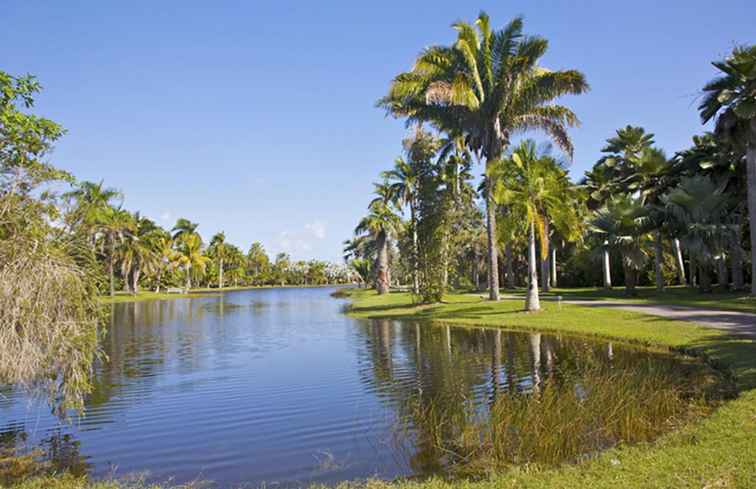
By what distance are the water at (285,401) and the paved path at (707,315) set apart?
439 cm

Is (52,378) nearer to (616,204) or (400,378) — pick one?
(400,378)

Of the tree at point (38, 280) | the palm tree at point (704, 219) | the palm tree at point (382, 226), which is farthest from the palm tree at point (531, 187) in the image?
the palm tree at point (382, 226)

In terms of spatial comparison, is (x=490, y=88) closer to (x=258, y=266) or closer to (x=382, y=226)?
(x=382, y=226)

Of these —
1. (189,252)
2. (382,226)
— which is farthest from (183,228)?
(382,226)

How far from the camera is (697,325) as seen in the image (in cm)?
2033

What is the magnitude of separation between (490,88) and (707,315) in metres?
15.5

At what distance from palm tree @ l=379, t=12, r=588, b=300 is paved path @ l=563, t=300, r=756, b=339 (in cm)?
804

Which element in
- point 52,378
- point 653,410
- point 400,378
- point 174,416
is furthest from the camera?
point 400,378

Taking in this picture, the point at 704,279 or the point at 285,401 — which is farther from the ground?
the point at 704,279

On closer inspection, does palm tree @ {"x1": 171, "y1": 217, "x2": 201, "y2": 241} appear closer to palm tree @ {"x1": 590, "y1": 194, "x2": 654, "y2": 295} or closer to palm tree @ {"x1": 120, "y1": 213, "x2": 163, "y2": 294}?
palm tree @ {"x1": 120, "y1": 213, "x2": 163, "y2": 294}

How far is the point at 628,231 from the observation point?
38.0m

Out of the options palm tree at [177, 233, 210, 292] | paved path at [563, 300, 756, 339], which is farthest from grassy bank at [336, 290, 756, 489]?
palm tree at [177, 233, 210, 292]

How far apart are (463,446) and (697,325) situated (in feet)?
49.0

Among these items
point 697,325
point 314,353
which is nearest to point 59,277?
point 314,353
